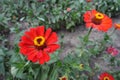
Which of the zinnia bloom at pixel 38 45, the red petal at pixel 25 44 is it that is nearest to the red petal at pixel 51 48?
the zinnia bloom at pixel 38 45

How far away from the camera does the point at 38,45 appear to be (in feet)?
5.09

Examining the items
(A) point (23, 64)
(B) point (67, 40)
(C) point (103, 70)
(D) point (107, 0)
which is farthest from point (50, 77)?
(D) point (107, 0)

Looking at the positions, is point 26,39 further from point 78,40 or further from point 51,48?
point 78,40

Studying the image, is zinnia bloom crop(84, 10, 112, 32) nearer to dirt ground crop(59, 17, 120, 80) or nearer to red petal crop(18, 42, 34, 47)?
red petal crop(18, 42, 34, 47)

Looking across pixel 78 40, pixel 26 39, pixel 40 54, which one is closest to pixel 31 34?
pixel 26 39

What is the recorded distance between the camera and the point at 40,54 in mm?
1511

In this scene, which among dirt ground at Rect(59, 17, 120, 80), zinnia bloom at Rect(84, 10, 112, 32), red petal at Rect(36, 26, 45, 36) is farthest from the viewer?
dirt ground at Rect(59, 17, 120, 80)

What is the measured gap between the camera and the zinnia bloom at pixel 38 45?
59.2 inches

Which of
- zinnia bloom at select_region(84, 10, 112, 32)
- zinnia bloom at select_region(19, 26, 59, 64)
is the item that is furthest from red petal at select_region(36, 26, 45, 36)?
zinnia bloom at select_region(84, 10, 112, 32)

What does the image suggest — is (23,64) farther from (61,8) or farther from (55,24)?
(61,8)

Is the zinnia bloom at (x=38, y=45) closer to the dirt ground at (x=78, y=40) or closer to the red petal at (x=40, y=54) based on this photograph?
the red petal at (x=40, y=54)

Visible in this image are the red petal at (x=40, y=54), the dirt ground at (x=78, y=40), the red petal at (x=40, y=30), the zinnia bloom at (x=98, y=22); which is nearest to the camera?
the red petal at (x=40, y=54)

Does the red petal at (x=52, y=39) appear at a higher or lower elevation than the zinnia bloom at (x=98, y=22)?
higher

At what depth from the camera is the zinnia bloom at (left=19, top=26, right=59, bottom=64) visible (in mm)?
1505
